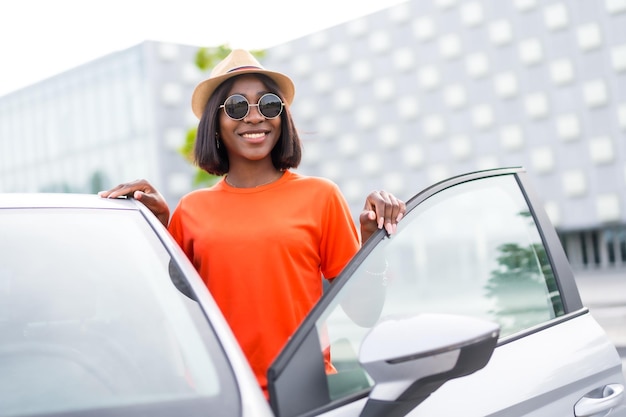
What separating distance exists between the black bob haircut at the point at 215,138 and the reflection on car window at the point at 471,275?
484 millimetres

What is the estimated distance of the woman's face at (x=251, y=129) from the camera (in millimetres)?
2158

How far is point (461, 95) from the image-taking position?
3491 cm

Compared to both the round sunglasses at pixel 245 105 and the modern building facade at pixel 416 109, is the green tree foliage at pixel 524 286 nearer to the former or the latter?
the round sunglasses at pixel 245 105

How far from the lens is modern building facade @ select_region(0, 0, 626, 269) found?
32.4 m

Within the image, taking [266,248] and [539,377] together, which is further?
[266,248]

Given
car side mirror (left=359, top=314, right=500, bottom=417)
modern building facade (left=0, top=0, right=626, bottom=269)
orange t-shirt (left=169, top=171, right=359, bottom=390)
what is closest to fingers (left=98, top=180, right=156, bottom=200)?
orange t-shirt (left=169, top=171, right=359, bottom=390)

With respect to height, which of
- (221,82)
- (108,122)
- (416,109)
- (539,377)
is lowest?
(539,377)

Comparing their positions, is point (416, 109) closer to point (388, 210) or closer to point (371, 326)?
point (388, 210)

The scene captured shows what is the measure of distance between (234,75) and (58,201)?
75 centimetres

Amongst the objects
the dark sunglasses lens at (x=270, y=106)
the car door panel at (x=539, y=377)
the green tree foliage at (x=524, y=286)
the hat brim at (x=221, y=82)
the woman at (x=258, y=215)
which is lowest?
the car door panel at (x=539, y=377)

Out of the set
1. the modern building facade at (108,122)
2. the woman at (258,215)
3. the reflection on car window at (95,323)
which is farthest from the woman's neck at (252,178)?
the modern building facade at (108,122)

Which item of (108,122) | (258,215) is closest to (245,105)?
(258,215)

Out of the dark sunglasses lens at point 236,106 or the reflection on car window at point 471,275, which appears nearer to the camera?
the reflection on car window at point 471,275

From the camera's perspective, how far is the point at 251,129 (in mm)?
2162
